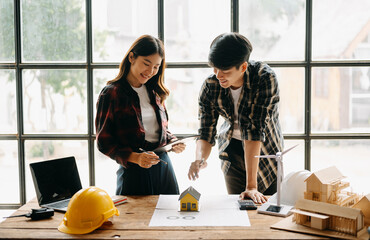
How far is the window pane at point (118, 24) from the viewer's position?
8.86 feet

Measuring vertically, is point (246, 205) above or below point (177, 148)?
below

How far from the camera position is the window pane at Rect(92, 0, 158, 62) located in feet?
8.86

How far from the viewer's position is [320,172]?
5.45 feet

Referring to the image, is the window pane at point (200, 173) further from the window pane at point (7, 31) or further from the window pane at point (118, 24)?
the window pane at point (7, 31)

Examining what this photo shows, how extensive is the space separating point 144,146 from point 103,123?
249 mm

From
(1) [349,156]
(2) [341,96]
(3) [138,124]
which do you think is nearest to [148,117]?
(3) [138,124]

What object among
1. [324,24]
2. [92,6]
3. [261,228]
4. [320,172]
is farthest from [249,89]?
[92,6]

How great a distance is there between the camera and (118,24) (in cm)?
273

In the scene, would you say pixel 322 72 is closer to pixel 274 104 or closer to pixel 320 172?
pixel 274 104

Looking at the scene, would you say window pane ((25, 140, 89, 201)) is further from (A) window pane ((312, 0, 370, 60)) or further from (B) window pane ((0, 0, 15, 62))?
(A) window pane ((312, 0, 370, 60))

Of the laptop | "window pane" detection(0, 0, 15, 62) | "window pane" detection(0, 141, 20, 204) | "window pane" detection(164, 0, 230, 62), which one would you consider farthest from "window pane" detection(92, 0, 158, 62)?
the laptop

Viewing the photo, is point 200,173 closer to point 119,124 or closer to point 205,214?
point 119,124

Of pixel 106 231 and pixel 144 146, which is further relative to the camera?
pixel 144 146

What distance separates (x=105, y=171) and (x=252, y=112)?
128cm
